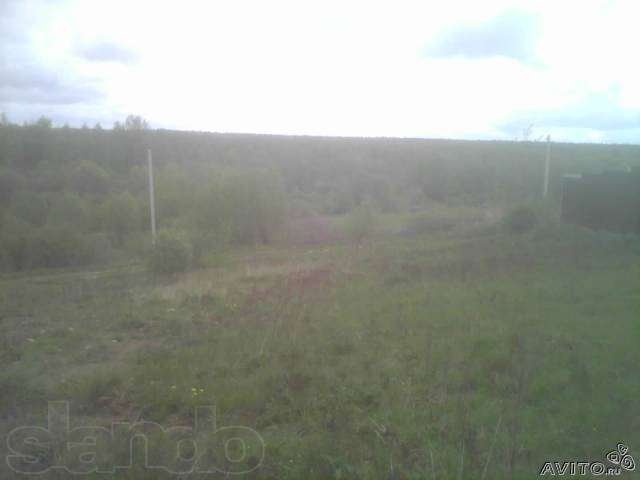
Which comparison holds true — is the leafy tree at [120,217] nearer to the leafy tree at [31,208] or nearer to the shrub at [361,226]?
the leafy tree at [31,208]

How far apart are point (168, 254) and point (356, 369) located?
9546mm

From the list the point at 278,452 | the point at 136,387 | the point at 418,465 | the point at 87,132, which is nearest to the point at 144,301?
the point at 136,387

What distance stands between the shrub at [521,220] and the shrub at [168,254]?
10.4 m

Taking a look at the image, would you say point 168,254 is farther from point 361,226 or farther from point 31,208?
point 31,208

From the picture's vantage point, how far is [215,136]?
198 feet

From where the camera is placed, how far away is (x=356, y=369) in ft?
18.6

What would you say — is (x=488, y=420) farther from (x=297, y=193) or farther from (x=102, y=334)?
(x=297, y=193)

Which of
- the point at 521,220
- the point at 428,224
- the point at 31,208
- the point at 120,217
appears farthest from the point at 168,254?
the point at 31,208

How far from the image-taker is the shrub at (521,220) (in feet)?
63.2

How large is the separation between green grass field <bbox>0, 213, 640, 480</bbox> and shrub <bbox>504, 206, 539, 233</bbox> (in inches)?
349

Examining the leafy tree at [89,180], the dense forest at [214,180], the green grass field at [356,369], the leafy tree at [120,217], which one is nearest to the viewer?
the green grass field at [356,369]

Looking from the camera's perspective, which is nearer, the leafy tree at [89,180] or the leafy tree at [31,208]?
the leafy tree at [31,208]

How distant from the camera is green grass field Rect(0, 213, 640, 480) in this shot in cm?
414

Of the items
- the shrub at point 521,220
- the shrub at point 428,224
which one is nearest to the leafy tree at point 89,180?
the shrub at point 428,224
